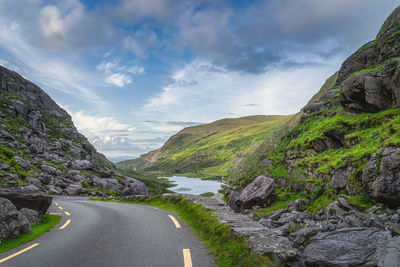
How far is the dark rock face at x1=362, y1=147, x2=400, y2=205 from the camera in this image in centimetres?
1211

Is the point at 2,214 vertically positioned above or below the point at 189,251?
above

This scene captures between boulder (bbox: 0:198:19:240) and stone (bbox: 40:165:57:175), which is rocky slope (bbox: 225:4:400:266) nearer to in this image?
boulder (bbox: 0:198:19:240)

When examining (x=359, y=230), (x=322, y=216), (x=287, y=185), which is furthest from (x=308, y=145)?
(x=359, y=230)

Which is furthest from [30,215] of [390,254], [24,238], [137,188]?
[137,188]

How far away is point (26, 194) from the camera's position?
1573 cm

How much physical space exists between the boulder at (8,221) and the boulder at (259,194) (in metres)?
19.1

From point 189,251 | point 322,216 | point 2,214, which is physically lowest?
point 322,216

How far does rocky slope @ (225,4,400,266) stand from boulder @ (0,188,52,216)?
1576cm

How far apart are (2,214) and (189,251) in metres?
9.65

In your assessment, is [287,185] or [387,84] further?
[287,185]

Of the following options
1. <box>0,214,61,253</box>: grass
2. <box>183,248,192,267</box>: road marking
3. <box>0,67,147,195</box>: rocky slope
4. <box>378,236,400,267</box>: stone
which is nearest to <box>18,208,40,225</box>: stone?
<box>0,214,61,253</box>: grass

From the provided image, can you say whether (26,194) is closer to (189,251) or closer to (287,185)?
(189,251)

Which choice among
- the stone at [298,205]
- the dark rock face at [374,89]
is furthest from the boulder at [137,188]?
the dark rock face at [374,89]

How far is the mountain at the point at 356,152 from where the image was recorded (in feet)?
43.6
